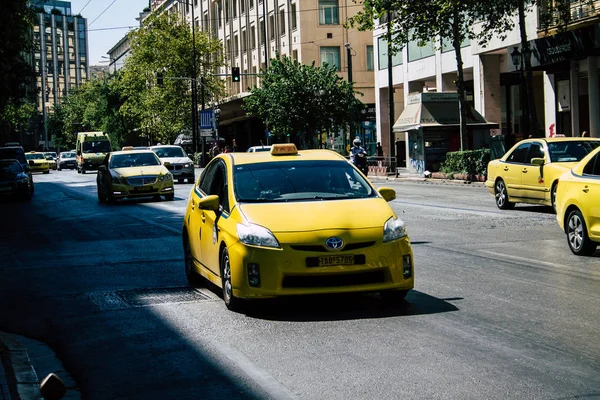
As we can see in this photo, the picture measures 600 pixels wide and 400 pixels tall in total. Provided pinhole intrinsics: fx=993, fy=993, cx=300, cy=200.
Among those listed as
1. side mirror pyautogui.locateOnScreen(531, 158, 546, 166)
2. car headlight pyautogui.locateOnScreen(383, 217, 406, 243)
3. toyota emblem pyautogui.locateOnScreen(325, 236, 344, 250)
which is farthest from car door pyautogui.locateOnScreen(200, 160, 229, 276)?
side mirror pyautogui.locateOnScreen(531, 158, 546, 166)

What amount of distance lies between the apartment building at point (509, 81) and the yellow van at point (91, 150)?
21.8m

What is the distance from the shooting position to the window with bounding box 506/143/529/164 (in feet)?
71.0

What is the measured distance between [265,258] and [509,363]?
274 cm

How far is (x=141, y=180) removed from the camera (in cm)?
2994

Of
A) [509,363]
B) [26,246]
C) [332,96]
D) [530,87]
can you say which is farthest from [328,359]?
[332,96]

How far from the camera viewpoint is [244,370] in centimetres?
678

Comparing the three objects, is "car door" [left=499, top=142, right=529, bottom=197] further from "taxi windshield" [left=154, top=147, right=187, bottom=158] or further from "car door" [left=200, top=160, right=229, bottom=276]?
"taxi windshield" [left=154, top=147, right=187, bottom=158]

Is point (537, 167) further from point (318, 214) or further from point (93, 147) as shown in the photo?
point (93, 147)

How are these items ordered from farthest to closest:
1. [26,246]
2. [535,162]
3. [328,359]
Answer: [535,162], [26,246], [328,359]

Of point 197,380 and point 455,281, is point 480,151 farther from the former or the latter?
point 197,380

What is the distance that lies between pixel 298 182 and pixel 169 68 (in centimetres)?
7783

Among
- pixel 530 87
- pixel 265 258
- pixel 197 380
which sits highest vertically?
pixel 530 87

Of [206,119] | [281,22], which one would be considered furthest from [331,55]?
[206,119]

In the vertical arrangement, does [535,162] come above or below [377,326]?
above
